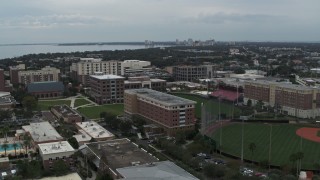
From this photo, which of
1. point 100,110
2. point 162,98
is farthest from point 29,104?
point 162,98

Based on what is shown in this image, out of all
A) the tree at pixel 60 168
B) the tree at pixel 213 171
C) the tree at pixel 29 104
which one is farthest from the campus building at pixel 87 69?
the tree at pixel 213 171

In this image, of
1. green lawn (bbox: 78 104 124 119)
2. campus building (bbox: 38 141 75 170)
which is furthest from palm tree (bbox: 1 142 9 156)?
green lawn (bbox: 78 104 124 119)

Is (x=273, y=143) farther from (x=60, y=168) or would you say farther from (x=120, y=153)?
(x=60, y=168)

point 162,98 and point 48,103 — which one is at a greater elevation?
point 162,98

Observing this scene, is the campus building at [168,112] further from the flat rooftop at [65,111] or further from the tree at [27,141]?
the tree at [27,141]

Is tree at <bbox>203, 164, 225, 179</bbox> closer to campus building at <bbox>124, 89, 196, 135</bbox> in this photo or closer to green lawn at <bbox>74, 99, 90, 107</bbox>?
campus building at <bbox>124, 89, 196, 135</bbox>

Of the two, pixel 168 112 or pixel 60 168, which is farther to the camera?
pixel 168 112
